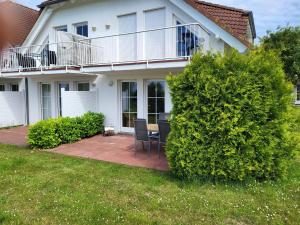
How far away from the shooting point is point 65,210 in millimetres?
4113

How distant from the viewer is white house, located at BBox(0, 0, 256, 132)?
9.64m

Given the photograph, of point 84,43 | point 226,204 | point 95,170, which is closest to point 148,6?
point 84,43

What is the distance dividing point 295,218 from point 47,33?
565 inches

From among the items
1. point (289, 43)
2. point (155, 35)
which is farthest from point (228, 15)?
point (289, 43)

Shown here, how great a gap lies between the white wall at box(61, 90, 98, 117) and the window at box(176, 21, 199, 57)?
4.70 meters

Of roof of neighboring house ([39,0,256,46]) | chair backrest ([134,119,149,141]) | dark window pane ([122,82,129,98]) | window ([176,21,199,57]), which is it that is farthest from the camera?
dark window pane ([122,82,129,98])

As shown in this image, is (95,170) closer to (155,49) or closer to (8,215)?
(8,215)

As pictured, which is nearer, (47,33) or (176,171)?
(176,171)

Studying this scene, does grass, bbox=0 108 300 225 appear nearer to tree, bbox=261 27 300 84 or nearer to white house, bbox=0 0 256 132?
white house, bbox=0 0 256 132

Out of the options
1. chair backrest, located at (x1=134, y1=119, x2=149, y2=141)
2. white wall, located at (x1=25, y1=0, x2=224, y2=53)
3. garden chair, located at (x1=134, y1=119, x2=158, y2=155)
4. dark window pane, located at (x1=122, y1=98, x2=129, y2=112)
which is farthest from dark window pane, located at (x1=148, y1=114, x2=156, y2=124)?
chair backrest, located at (x1=134, y1=119, x2=149, y2=141)

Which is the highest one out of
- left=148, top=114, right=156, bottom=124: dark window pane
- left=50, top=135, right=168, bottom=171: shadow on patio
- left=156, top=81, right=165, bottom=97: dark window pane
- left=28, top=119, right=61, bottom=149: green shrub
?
left=156, top=81, right=165, bottom=97: dark window pane

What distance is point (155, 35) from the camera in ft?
35.1

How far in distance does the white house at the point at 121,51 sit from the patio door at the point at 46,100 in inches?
23.0

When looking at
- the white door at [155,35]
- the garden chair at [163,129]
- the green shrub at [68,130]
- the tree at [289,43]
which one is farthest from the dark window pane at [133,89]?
the tree at [289,43]
